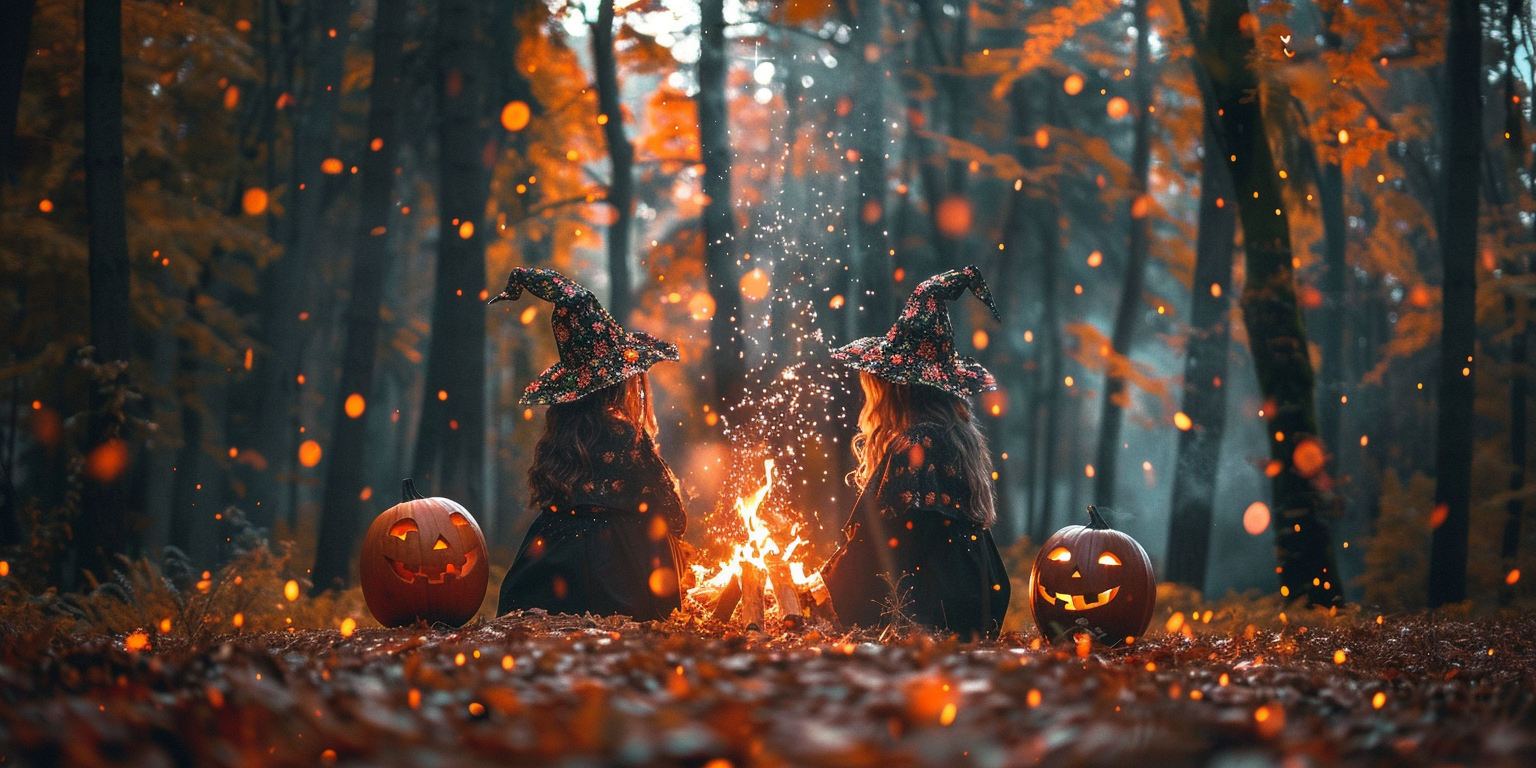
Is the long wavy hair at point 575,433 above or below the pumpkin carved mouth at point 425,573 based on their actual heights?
above

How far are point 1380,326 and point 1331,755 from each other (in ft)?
61.2

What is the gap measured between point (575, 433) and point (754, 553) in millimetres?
1389

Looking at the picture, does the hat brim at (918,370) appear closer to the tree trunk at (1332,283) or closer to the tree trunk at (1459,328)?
the tree trunk at (1459,328)

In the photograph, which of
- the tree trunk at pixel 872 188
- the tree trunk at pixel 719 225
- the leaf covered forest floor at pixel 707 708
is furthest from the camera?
the tree trunk at pixel 719 225

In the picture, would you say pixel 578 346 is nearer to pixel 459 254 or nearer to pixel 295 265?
pixel 459 254

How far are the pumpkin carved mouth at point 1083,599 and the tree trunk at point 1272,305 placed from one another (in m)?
3.79

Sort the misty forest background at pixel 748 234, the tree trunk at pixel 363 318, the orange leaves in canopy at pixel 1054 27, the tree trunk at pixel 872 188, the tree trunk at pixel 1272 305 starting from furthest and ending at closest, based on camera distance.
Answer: the orange leaves in canopy at pixel 1054 27 → the tree trunk at pixel 872 188 → the tree trunk at pixel 363 318 → the misty forest background at pixel 748 234 → the tree trunk at pixel 1272 305

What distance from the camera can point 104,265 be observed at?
25.4 ft

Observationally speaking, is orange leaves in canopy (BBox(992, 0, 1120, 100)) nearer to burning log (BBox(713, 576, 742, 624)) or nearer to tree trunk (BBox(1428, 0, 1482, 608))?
tree trunk (BBox(1428, 0, 1482, 608))

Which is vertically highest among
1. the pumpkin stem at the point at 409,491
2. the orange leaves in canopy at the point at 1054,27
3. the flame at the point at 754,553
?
the orange leaves in canopy at the point at 1054,27

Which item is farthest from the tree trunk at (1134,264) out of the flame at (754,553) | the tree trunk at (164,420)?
the tree trunk at (164,420)

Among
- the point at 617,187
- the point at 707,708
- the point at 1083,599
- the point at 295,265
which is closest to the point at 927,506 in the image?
the point at 1083,599

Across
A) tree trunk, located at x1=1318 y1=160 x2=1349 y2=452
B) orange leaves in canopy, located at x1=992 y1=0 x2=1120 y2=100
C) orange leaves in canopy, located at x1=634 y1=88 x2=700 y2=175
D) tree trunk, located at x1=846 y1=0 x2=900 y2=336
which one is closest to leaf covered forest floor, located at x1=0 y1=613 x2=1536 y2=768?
tree trunk, located at x1=846 y1=0 x2=900 y2=336

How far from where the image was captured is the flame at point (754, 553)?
6483mm
